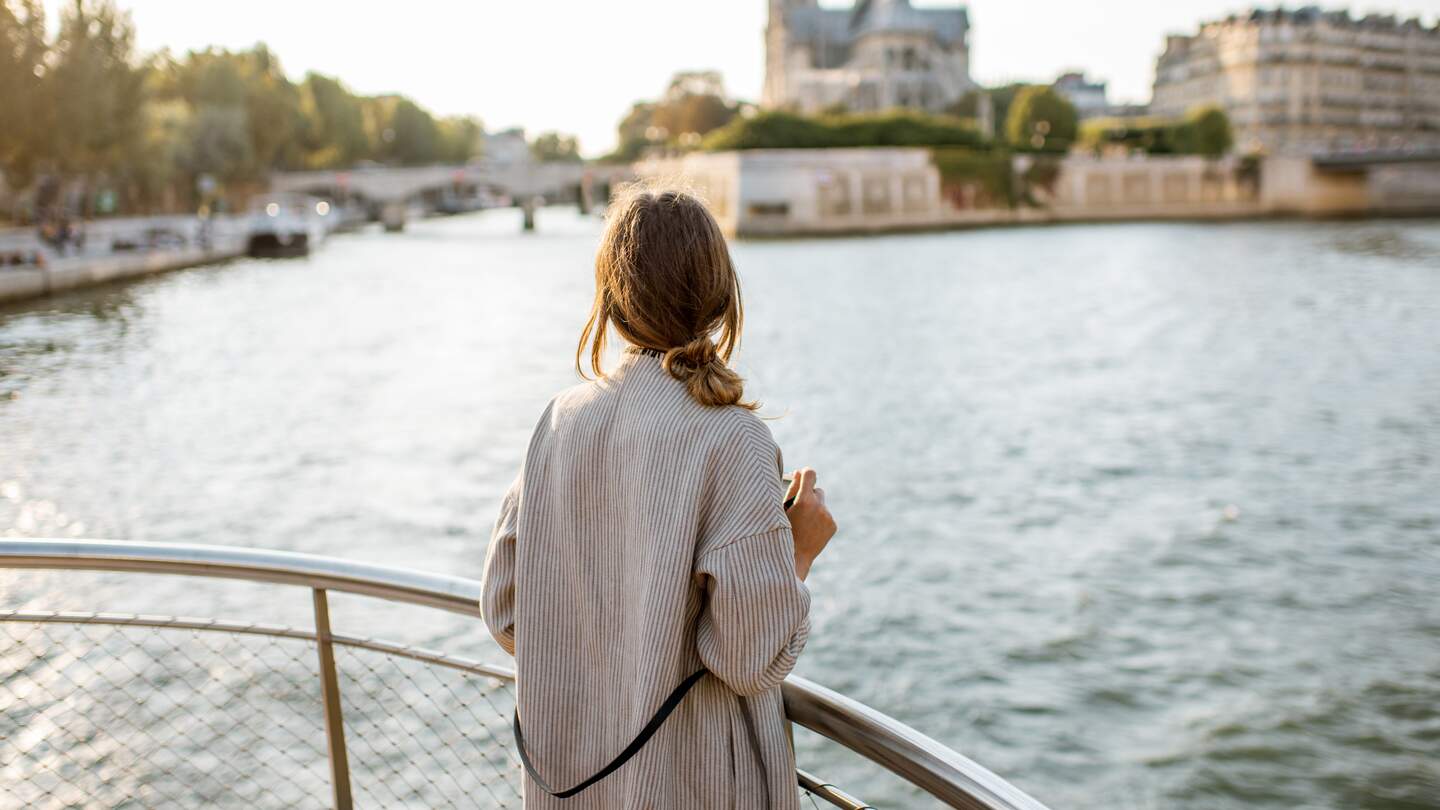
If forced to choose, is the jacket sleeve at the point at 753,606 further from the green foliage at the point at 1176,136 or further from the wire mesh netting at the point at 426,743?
the green foliage at the point at 1176,136

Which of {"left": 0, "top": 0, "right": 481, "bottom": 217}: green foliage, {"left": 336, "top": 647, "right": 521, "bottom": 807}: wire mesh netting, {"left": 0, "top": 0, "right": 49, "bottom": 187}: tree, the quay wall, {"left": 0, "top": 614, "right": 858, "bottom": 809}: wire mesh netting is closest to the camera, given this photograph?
{"left": 0, "top": 614, "right": 858, "bottom": 809}: wire mesh netting

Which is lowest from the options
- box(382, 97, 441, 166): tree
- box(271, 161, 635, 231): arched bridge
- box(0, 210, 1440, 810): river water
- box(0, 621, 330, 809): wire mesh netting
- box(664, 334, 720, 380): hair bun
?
box(0, 210, 1440, 810): river water

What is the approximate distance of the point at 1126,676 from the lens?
32.1 feet

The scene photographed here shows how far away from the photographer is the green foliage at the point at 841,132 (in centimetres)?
6606

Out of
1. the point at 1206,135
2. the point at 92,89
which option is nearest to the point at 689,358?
the point at 92,89

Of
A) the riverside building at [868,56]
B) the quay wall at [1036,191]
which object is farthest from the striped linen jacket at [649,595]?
the riverside building at [868,56]

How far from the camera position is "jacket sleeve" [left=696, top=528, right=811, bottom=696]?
1666 millimetres

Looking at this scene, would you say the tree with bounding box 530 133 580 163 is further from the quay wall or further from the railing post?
the railing post

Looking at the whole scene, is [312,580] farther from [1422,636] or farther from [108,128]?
[108,128]

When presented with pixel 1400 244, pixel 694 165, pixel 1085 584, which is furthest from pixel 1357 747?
pixel 694 165

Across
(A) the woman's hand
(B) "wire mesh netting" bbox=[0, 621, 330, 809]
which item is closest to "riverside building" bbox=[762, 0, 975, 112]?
(B) "wire mesh netting" bbox=[0, 621, 330, 809]

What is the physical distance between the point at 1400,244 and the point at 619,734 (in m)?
57.4

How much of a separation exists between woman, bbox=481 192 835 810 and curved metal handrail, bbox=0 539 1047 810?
0.25 ft

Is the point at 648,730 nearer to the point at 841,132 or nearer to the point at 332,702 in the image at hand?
the point at 332,702
